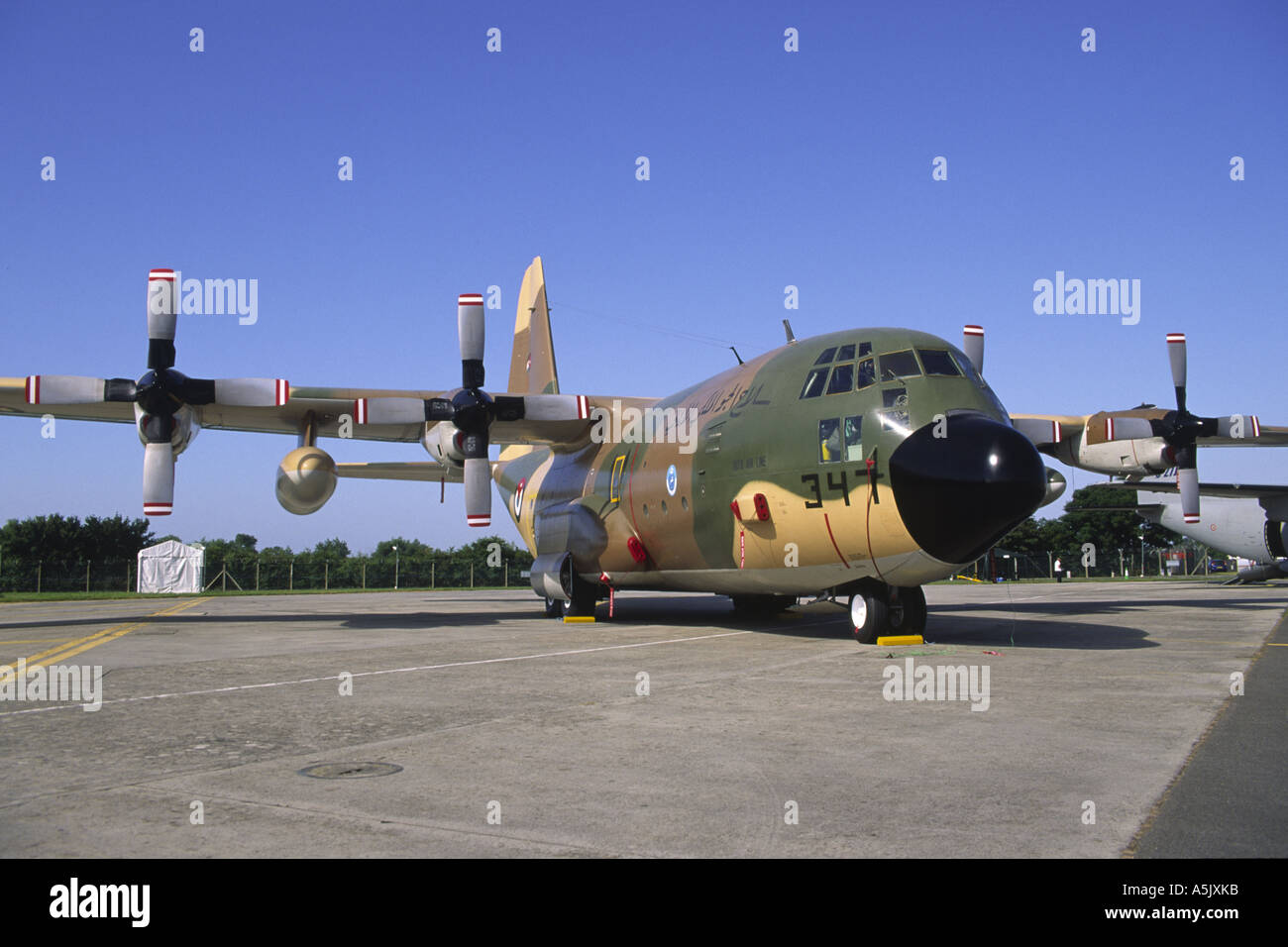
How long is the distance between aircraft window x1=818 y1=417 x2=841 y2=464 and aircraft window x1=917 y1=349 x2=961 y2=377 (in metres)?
1.39

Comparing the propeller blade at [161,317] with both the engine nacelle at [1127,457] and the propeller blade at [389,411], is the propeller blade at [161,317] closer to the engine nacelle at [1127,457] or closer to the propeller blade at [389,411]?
the propeller blade at [389,411]

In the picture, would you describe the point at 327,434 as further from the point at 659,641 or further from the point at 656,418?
the point at 659,641

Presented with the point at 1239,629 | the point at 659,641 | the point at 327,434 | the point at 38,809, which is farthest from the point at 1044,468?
the point at 327,434

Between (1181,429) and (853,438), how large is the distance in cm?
1281

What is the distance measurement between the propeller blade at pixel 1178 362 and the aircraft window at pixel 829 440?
42.5 feet

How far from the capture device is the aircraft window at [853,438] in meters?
12.8

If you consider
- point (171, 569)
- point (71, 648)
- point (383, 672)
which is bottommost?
point (171, 569)

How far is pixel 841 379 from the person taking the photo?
1355cm

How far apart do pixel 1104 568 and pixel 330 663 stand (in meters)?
75.8

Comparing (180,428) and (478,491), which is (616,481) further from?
(180,428)

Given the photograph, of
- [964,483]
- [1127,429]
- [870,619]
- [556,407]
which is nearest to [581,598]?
[556,407]

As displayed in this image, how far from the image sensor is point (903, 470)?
1207 cm

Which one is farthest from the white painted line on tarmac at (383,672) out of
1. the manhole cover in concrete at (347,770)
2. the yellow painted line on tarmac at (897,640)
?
the manhole cover in concrete at (347,770)

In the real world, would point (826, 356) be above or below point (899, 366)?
above
